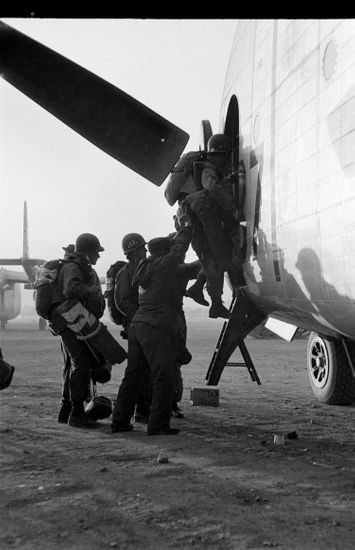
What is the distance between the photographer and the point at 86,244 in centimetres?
697

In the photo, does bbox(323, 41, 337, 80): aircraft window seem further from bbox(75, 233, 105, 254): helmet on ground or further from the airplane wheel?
the airplane wheel

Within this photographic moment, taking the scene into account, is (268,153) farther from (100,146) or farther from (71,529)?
(71,529)

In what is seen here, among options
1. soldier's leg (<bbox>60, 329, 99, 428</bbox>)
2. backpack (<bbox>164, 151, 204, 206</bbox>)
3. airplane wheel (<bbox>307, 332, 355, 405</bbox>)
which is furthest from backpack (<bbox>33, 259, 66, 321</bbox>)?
airplane wheel (<bbox>307, 332, 355, 405</bbox>)

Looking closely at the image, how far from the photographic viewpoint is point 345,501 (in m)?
3.79

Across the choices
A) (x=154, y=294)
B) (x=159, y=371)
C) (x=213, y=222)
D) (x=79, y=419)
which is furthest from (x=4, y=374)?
(x=213, y=222)

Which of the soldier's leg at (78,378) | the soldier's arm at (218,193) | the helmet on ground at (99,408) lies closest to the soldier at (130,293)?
the helmet on ground at (99,408)

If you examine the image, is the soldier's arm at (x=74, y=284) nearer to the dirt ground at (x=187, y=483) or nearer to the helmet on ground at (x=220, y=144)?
the dirt ground at (x=187, y=483)

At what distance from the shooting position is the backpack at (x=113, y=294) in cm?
763

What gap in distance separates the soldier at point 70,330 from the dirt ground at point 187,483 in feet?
0.76

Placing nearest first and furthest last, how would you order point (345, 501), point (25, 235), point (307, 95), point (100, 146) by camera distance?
point (345, 501) < point (307, 95) < point (100, 146) < point (25, 235)

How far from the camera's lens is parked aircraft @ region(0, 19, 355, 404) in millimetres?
4516

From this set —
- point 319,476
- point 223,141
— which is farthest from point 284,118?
point 319,476

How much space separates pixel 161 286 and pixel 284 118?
2.00 metres

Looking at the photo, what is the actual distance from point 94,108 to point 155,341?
8.60 feet
